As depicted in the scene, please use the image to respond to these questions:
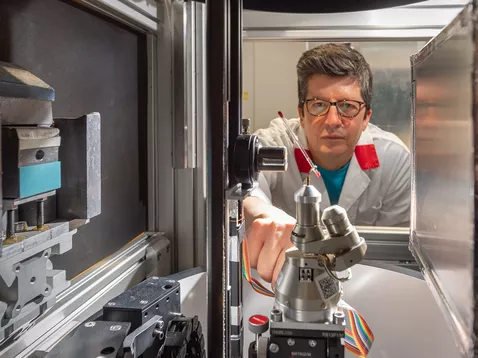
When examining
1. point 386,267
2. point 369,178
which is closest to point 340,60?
point 369,178

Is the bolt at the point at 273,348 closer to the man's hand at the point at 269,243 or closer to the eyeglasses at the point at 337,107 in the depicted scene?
the man's hand at the point at 269,243

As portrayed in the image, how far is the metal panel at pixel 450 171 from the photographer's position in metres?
0.54

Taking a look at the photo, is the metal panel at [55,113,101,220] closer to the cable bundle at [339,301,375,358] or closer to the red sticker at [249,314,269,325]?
the red sticker at [249,314,269,325]

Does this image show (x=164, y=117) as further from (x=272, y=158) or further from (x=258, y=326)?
(x=258, y=326)

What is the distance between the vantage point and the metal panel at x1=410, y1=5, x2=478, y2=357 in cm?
54

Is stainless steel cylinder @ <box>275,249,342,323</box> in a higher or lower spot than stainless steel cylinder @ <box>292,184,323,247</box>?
lower

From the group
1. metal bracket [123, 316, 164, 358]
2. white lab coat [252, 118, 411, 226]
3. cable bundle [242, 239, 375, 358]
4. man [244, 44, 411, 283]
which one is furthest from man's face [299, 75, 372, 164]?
metal bracket [123, 316, 164, 358]

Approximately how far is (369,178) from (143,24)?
153 centimetres

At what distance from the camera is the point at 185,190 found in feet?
4.16

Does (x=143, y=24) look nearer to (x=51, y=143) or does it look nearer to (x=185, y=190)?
(x=185, y=190)

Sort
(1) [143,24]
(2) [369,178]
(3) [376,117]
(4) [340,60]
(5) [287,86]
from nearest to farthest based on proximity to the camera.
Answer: (1) [143,24] → (4) [340,60] → (2) [369,178] → (3) [376,117] → (5) [287,86]

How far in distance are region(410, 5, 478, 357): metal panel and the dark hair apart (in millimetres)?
1101

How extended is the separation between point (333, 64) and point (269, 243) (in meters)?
1.17

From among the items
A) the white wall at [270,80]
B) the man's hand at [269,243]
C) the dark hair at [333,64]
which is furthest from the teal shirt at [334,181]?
the man's hand at [269,243]
